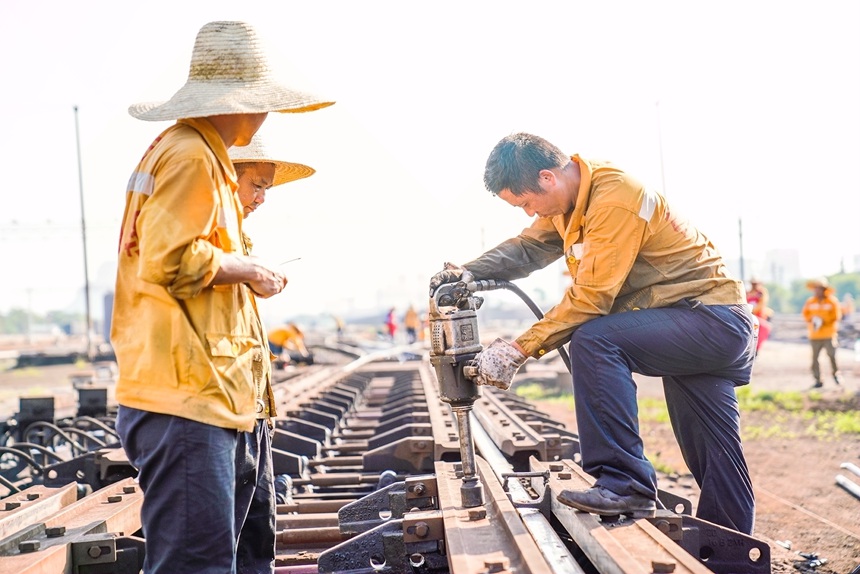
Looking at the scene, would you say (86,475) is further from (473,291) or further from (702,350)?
(702,350)

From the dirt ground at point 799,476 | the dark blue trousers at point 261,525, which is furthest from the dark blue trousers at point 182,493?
the dirt ground at point 799,476

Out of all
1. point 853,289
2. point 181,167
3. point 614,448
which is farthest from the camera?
point 853,289

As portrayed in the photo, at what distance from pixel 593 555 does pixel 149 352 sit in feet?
4.97

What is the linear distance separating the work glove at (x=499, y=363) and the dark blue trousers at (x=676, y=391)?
235 millimetres

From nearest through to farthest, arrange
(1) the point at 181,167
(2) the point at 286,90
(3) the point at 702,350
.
A: (1) the point at 181,167 < (2) the point at 286,90 < (3) the point at 702,350

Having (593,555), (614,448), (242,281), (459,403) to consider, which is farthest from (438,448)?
(242,281)

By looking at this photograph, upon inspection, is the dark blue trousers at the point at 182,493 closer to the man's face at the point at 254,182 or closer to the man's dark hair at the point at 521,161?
the man's face at the point at 254,182

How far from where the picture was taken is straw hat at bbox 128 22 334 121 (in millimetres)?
2883

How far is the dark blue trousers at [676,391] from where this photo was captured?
11.3 feet

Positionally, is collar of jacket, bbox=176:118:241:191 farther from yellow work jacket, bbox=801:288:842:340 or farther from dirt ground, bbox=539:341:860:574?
yellow work jacket, bbox=801:288:842:340

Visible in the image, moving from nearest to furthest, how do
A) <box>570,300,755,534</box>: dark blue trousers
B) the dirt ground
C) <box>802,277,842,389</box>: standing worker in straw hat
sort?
<box>570,300,755,534</box>: dark blue trousers, the dirt ground, <box>802,277,842,389</box>: standing worker in straw hat

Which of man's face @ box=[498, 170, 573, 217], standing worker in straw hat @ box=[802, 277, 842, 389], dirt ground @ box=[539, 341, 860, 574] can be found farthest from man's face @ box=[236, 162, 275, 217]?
standing worker in straw hat @ box=[802, 277, 842, 389]

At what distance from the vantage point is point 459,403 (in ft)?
12.2

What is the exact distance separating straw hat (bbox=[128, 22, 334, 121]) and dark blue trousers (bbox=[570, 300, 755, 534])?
1.42m
